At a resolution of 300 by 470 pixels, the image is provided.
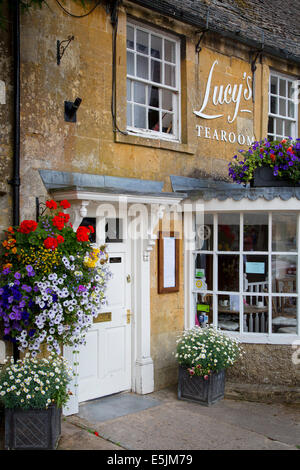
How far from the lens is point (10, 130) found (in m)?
5.31

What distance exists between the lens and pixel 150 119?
713cm

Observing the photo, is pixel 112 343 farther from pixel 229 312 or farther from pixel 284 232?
pixel 284 232

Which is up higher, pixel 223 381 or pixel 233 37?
pixel 233 37

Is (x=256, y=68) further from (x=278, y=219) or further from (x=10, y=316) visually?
(x=10, y=316)

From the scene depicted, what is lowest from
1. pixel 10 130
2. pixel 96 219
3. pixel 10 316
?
pixel 10 316

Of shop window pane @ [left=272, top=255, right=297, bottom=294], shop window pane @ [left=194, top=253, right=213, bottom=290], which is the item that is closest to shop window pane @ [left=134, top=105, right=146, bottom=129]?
shop window pane @ [left=194, top=253, right=213, bottom=290]

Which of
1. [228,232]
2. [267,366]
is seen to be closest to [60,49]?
[228,232]

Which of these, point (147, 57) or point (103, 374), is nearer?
point (103, 374)

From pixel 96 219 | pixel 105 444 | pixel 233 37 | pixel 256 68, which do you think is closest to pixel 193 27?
pixel 233 37

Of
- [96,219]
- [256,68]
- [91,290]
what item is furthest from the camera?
[256,68]

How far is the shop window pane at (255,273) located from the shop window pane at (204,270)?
0.52m

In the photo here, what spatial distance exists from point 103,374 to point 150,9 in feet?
16.7

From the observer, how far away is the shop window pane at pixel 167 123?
7.34m

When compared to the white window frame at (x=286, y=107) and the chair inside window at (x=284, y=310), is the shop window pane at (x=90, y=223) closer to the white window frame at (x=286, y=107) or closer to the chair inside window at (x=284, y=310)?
the chair inside window at (x=284, y=310)
